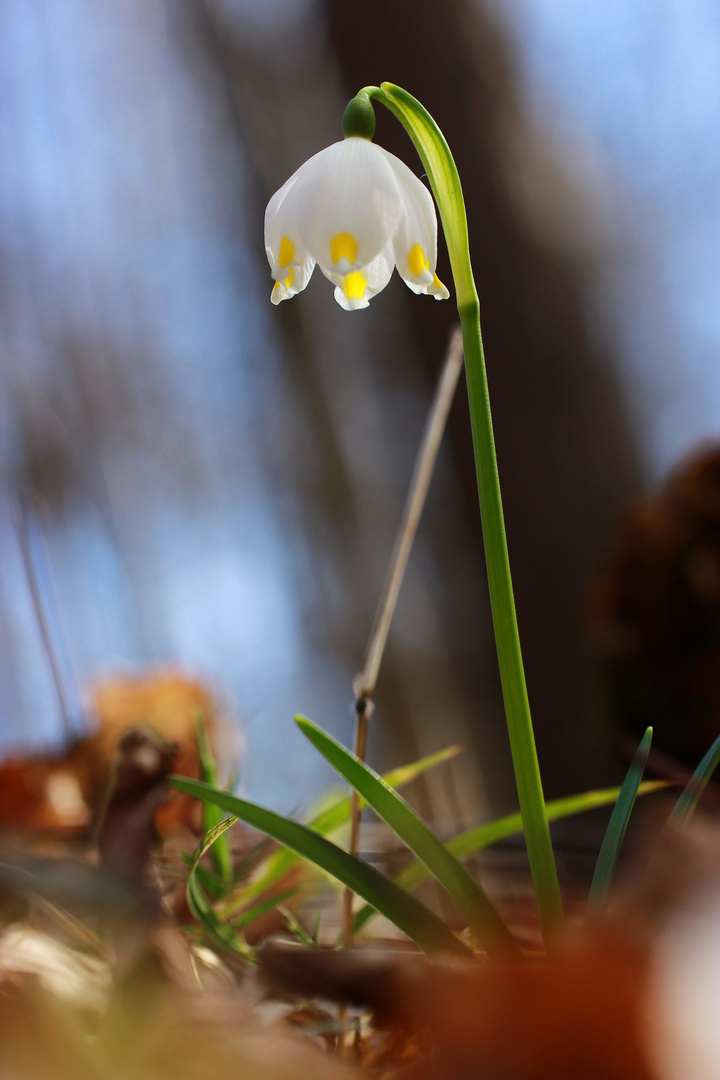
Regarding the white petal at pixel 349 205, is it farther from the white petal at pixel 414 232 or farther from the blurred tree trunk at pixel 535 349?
the blurred tree trunk at pixel 535 349

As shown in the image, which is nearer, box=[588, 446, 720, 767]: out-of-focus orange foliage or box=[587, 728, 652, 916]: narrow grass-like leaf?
box=[587, 728, 652, 916]: narrow grass-like leaf

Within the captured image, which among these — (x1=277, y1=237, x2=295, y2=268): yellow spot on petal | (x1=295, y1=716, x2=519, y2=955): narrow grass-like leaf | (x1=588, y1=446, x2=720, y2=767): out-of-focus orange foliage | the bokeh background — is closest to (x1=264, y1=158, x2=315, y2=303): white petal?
(x1=277, y1=237, x2=295, y2=268): yellow spot on petal

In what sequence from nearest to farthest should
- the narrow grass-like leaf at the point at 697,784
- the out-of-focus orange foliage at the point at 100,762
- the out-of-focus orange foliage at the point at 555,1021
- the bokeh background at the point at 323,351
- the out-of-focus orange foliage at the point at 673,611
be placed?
the out-of-focus orange foliage at the point at 555,1021 → the narrow grass-like leaf at the point at 697,784 → the out-of-focus orange foliage at the point at 100,762 → the out-of-focus orange foliage at the point at 673,611 → the bokeh background at the point at 323,351

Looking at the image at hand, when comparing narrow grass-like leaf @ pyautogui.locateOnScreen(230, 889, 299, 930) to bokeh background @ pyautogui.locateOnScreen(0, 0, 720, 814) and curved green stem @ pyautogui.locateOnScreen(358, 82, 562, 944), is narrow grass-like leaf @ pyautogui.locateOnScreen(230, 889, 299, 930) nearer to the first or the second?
curved green stem @ pyautogui.locateOnScreen(358, 82, 562, 944)

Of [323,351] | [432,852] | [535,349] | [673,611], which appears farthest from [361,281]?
[323,351]

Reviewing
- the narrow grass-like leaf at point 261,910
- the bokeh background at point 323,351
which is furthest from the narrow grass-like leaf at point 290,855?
the bokeh background at point 323,351

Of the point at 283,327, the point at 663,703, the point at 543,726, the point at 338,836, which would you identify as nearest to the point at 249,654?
the point at 543,726
